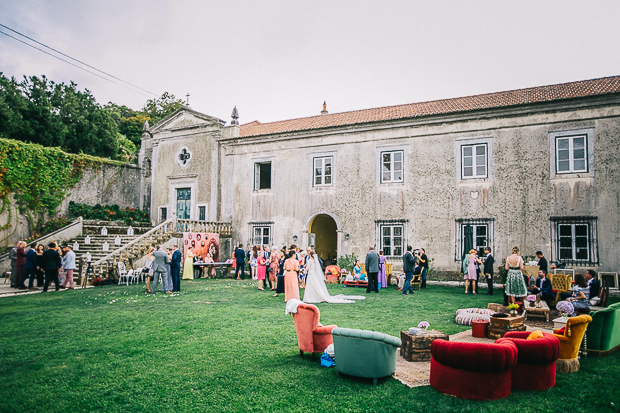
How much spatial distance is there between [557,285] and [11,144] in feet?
84.1

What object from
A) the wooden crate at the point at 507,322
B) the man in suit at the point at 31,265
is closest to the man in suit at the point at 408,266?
the wooden crate at the point at 507,322

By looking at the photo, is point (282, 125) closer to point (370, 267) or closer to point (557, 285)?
point (370, 267)

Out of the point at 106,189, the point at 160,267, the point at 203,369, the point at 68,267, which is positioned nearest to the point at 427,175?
the point at 160,267

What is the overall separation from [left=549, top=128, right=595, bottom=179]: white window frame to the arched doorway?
11.4 m

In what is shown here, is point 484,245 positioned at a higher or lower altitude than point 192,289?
higher

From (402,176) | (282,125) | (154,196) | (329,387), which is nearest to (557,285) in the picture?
(402,176)

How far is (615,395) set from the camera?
4895mm

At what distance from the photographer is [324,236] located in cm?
2459

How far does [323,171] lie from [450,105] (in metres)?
6.83

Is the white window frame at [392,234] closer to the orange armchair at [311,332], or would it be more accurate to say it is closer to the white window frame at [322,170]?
the white window frame at [322,170]

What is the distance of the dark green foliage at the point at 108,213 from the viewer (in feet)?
79.0

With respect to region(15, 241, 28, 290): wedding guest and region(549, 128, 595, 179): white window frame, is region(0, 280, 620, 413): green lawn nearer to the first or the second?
region(15, 241, 28, 290): wedding guest

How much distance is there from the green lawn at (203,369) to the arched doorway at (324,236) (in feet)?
42.5

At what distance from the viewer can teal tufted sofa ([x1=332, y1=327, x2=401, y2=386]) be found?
5.29 metres
